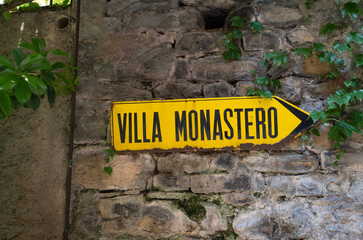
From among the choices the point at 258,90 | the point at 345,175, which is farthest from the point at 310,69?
the point at 345,175

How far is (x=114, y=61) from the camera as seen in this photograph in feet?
6.82

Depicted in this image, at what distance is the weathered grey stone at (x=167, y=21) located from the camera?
6.82ft

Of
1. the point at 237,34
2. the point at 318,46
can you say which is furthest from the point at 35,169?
the point at 318,46

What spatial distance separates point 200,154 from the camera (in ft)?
6.29

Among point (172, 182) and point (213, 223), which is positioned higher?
point (172, 182)

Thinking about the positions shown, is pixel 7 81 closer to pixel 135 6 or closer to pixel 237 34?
pixel 135 6

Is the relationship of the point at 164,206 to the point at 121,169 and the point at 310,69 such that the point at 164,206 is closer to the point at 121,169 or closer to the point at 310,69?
the point at 121,169

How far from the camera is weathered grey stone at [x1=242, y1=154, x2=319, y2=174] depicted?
73.3 inches

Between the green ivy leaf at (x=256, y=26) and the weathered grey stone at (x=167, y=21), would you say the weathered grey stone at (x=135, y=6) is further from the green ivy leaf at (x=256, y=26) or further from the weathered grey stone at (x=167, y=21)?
the green ivy leaf at (x=256, y=26)

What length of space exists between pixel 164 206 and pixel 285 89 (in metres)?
0.97

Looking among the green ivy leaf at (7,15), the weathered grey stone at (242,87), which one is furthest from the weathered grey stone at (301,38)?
the green ivy leaf at (7,15)

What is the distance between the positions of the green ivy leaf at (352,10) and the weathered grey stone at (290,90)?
447mm

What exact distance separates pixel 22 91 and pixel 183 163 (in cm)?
92

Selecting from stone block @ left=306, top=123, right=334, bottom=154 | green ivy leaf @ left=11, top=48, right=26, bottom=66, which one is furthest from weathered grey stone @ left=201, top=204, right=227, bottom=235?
green ivy leaf @ left=11, top=48, right=26, bottom=66
